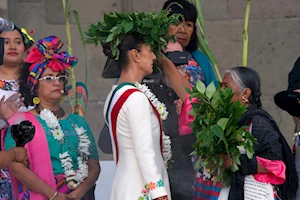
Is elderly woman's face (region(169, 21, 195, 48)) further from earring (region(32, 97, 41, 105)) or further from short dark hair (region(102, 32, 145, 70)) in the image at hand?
earring (region(32, 97, 41, 105))

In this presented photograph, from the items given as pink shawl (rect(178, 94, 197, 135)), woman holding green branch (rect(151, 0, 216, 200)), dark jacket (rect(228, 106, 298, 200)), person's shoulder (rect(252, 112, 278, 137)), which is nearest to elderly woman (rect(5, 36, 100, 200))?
woman holding green branch (rect(151, 0, 216, 200))

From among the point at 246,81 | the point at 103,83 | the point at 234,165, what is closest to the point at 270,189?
the point at 234,165

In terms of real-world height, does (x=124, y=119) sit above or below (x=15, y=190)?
above

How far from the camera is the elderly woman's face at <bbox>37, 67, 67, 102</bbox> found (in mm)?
5457

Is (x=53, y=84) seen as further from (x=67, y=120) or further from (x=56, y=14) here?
(x=56, y=14)

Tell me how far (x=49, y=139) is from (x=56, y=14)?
228cm

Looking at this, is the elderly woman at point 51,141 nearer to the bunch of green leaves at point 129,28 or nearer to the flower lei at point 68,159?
the flower lei at point 68,159

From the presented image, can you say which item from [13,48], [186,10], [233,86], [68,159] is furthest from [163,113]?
[13,48]

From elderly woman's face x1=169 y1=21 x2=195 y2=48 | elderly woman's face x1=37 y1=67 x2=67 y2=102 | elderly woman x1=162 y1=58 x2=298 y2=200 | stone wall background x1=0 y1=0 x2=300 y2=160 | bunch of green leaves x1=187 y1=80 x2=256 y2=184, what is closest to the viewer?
bunch of green leaves x1=187 y1=80 x2=256 y2=184

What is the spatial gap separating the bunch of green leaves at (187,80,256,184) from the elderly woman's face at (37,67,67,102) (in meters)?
0.96

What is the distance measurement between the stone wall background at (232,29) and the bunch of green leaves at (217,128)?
2565 millimetres

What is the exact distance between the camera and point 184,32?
5.76m

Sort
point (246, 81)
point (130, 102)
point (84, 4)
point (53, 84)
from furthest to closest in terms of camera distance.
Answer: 1. point (84, 4)
2. point (53, 84)
3. point (246, 81)
4. point (130, 102)

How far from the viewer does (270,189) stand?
4891 millimetres
